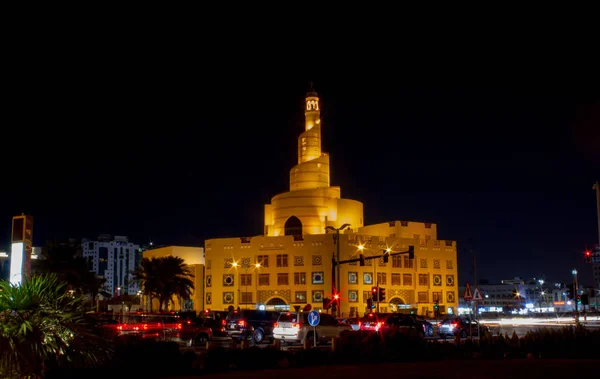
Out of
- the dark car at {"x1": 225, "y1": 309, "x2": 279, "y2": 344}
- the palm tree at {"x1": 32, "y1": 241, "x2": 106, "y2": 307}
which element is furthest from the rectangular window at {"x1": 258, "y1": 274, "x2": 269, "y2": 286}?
the dark car at {"x1": 225, "y1": 309, "x2": 279, "y2": 344}

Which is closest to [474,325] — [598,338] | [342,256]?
[598,338]

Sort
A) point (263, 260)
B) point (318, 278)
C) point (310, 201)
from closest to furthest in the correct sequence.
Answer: point (318, 278), point (263, 260), point (310, 201)

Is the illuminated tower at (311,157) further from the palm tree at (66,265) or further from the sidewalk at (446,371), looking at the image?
the sidewalk at (446,371)

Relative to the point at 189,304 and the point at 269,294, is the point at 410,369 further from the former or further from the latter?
the point at 189,304

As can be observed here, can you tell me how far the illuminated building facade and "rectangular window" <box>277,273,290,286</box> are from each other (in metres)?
0.12

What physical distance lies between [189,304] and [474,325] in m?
64.5

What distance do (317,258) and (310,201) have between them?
1069 cm

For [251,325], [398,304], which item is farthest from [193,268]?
[251,325]

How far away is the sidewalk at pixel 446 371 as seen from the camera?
55.0ft

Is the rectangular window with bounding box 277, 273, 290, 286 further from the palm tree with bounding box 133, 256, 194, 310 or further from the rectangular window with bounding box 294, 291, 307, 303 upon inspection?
the palm tree with bounding box 133, 256, 194, 310

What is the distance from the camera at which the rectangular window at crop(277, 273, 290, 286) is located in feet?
283

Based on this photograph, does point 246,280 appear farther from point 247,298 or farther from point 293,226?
point 293,226

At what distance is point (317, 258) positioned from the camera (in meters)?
85.2

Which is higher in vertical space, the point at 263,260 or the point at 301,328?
the point at 263,260
